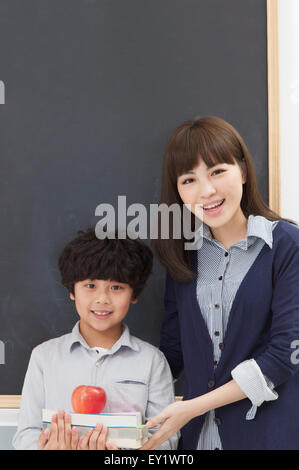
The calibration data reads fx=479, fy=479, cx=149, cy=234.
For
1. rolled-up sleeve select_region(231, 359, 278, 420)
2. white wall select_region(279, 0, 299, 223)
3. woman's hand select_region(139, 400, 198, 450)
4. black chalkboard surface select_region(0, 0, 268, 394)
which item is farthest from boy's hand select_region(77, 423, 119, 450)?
white wall select_region(279, 0, 299, 223)

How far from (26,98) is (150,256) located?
2.30 ft

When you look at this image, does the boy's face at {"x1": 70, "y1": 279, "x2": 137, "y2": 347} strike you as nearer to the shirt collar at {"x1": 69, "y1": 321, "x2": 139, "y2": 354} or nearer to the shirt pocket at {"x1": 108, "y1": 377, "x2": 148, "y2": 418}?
the shirt collar at {"x1": 69, "y1": 321, "x2": 139, "y2": 354}

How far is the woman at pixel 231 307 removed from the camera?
124 centimetres

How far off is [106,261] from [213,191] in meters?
0.35

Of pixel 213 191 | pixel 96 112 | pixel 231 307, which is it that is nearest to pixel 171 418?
pixel 231 307

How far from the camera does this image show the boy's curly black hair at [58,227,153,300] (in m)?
1.34

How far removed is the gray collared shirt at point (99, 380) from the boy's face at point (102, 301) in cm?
8

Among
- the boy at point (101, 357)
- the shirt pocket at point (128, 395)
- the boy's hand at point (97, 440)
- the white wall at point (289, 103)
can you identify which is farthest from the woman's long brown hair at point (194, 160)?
→ the boy's hand at point (97, 440)

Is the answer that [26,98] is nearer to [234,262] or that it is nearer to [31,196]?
[31,196]

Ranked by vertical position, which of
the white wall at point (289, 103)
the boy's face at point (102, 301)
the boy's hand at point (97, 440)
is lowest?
the boy's hand at point (97, 440)

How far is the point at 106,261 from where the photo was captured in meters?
1.35

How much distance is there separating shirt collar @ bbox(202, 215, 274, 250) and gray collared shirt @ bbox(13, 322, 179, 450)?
16.2 inches

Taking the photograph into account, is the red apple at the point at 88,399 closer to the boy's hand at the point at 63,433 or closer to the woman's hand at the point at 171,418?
the boy's hand at the point at 63,433

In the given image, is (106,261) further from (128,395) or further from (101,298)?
(128,395)
